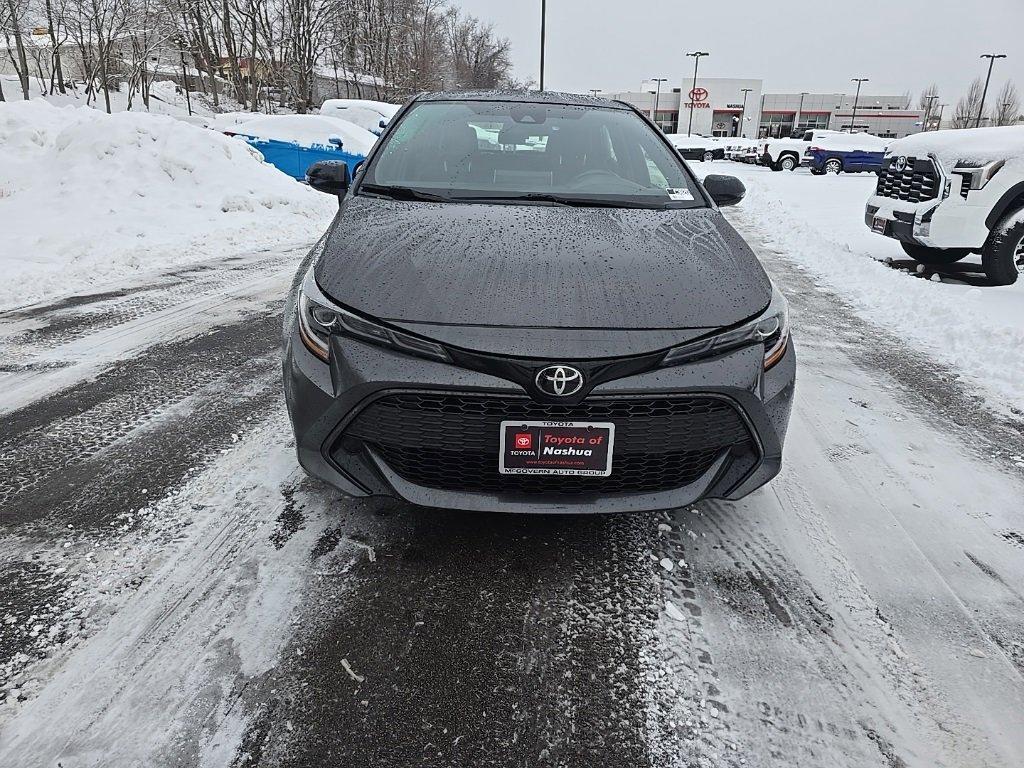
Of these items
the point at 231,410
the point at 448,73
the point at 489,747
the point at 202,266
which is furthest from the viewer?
the point at 448,73

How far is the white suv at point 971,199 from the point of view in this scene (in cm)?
605

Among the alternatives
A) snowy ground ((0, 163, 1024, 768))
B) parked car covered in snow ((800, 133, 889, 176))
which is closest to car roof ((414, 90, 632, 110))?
snowy ground ((0, 163, 1024, 768))

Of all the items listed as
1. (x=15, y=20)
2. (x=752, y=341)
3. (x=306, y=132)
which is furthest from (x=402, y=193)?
(x=15, y=20)

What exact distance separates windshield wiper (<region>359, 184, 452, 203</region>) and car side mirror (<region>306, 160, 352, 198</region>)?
47cm

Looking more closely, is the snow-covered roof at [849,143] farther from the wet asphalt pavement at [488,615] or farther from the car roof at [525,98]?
the wet asphalt pavement at [488,615]

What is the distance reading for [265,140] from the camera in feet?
41.1

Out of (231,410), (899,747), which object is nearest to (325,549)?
(231,410)

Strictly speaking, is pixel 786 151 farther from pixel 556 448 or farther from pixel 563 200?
pixel 556 448

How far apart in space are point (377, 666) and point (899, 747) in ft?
4.16

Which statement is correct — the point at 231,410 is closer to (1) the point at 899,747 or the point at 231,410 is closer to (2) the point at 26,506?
(2) the point at 26,506

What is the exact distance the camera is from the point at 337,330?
2.01m

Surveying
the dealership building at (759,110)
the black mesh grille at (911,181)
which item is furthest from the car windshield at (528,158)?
the dealership building at (759,110)

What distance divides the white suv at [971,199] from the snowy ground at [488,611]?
3777mm

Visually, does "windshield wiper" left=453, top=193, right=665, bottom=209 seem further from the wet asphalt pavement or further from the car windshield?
the wet asphalt pavement
